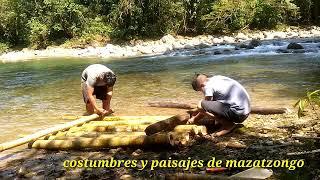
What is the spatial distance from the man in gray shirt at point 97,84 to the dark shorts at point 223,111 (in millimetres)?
2398

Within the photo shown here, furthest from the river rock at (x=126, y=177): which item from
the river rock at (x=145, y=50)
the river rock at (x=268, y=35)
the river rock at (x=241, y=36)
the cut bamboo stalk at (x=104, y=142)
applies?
the river rock at (x=268, y=35)

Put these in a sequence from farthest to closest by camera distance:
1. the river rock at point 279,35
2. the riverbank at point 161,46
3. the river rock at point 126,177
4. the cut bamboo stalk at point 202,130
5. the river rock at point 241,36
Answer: the river rock at point 241,36 < the river rock at point 279,35 < the riverbank at point 161,46 < the cut bamboo stalk at point 202,130 < the river rock at point 126,177

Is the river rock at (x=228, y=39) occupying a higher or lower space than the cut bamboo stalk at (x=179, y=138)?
higher

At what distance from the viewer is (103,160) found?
5.30 metres

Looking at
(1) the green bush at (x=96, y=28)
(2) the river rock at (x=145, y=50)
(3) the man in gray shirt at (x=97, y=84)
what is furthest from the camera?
(1) the green bush at (x=96, y=28)

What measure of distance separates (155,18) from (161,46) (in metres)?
6.21

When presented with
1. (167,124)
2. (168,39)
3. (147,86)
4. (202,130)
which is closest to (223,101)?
(202,130)

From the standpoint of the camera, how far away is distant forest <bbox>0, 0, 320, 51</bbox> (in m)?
31.8

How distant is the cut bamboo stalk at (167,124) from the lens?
6020mm

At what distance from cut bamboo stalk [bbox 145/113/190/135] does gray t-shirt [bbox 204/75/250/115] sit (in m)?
0.55

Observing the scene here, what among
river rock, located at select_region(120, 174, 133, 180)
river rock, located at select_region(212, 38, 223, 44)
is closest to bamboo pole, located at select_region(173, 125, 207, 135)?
river rock, located at select_region(120, 174, 133, 180)

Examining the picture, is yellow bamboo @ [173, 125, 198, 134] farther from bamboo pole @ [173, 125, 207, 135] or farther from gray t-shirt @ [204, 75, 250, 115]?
gray t-shirt @ [204, 75, 250, 115]

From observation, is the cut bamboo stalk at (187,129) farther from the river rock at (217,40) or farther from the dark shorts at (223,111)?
the river rock at (217,40)

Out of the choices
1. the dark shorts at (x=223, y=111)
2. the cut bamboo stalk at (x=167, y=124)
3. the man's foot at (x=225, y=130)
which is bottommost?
the man's foot at (x=225, y=130)
